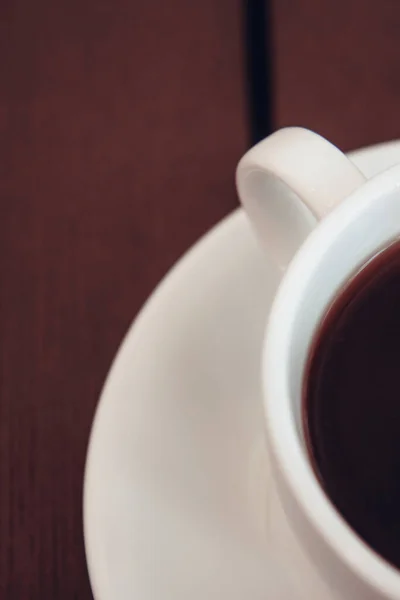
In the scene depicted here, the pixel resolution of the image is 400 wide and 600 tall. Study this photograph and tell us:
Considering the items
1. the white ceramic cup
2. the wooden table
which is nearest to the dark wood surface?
the wooden table

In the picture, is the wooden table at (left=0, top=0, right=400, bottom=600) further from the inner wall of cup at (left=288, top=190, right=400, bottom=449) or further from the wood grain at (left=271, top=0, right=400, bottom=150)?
the inner wall of cup at (left=288, top=190, right=400, bottom=449)

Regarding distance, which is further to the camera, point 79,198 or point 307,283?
point 79,198

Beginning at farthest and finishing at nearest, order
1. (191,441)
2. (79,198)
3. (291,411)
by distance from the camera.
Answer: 1. (79,198)
2. (191,441)
3. (291,411)

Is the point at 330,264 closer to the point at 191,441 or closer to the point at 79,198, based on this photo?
the point at 191,441

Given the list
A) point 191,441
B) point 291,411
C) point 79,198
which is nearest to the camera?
point 291,411

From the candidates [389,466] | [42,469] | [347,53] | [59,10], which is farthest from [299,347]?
[59,10]

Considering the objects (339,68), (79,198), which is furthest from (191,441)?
(339,68)

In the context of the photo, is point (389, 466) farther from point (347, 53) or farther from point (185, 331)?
point (347, 53)

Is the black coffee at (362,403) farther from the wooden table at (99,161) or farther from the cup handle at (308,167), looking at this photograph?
the wooden table at (99,161)
